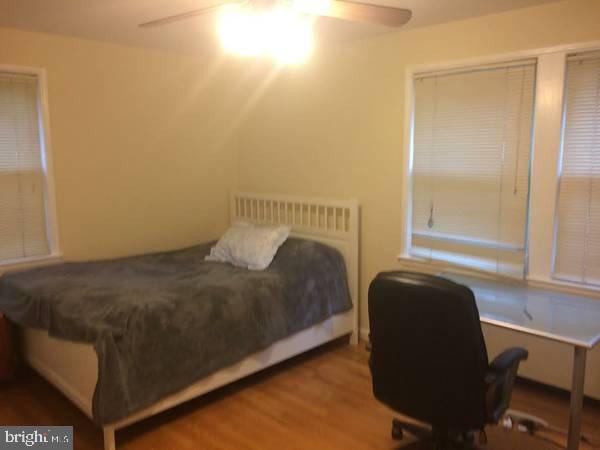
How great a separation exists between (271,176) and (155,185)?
38.0 inches

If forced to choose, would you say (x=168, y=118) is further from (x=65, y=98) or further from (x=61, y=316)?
(x=61, y=316)

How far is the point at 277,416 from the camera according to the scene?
2727 mm

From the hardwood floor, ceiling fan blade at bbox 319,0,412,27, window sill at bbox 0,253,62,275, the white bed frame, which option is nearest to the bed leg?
the white bed frame

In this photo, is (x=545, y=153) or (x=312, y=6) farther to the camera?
(x=545, y=153)

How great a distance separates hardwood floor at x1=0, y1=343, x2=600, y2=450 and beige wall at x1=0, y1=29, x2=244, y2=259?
3.85 feet

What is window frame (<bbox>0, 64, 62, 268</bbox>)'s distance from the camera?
326cm

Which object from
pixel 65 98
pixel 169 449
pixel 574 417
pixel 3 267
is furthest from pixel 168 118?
pixel 574 417

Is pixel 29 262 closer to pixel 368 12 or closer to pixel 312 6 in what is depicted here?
pixel 312 6

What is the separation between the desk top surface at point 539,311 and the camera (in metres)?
2.09

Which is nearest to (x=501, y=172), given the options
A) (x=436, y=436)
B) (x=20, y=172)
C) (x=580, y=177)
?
(x=580, y=177)

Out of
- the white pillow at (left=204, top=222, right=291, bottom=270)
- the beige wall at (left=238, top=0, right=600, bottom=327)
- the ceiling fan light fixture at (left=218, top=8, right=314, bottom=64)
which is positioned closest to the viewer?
the ceiling fan light fixture at (left=218, top=8, right=314, bottom=64)

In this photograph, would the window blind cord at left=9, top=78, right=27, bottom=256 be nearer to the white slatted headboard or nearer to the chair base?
the white slatted headboard

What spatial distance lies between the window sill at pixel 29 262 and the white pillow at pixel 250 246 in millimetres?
1028

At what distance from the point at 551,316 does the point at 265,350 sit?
1587 millimetres
